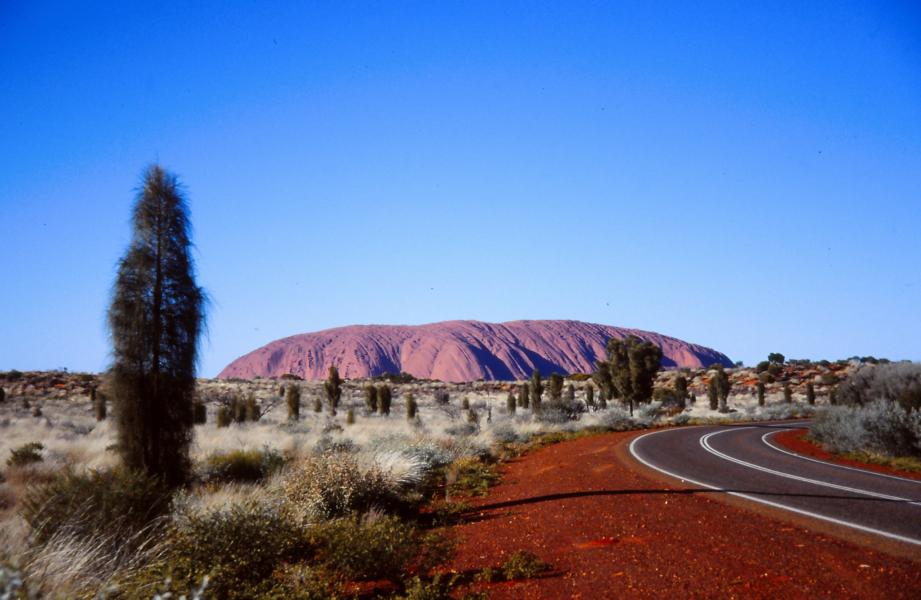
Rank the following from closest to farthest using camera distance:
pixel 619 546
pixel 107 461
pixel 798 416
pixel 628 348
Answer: pixel 619 546 → pixel 107 461 → pixel 798 416 → pixel 628 348

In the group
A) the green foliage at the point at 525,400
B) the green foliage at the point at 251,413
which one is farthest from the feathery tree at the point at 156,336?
the green foliage at the point at 525,400

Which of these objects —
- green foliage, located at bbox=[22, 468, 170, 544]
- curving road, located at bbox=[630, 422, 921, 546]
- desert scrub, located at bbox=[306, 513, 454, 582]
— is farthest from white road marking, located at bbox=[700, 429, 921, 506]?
green foliage, located at bbox=[22, 468, 170, 544]

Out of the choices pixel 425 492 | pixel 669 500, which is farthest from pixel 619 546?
pixel 425 492

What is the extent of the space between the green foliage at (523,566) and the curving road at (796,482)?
4.72m

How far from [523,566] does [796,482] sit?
28.9 ft

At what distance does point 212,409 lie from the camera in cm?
4869

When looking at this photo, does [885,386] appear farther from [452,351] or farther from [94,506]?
[452,351]

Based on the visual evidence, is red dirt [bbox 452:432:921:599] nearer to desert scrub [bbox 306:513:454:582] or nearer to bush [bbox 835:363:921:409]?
desert scrub [bbox 306:513:454:582]

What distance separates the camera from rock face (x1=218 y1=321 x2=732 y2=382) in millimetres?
131625

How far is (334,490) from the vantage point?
38.6 feet

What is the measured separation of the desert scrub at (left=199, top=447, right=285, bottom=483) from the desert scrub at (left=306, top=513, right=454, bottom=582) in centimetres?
667

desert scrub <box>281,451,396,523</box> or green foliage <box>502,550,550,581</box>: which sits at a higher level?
desert scrub <box>281,451,396,523</box>

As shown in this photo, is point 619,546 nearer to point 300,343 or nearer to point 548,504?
point 548,504

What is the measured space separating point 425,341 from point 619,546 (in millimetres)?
139047
